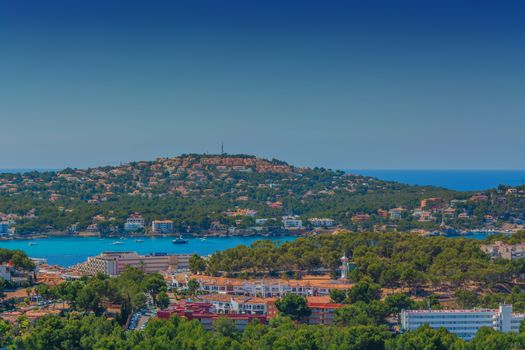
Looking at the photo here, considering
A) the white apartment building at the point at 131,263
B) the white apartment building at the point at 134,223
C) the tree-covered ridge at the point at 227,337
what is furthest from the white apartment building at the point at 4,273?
the white apartment building at the point at 134,223

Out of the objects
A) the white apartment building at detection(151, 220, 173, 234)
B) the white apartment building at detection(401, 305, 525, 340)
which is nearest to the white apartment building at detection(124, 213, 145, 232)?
the white apartment building at detection(151, 220, 173, 234)

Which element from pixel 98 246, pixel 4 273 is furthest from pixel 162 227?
pixel 4 273

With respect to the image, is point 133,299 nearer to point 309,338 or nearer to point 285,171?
point 309,338

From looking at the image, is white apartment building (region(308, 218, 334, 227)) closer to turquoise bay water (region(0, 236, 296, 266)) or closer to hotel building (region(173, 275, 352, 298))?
turquoise bay water (region(0, 236, 296, 266))

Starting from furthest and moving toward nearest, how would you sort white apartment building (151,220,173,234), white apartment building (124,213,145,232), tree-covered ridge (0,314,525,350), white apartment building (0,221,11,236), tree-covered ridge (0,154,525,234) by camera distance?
white apartment building (124,213,145,232), white apartment building (151,220,173,234), tree-covered ridge (0,154,525,234), white apartment building (0,221,11,236), tree-covered ridge (0,314,525,350)

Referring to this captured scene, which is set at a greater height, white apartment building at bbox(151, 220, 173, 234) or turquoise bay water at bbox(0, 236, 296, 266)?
white apartment building at bbox(151, 220, 173, 234)

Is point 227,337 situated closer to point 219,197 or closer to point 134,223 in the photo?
point 134,223
